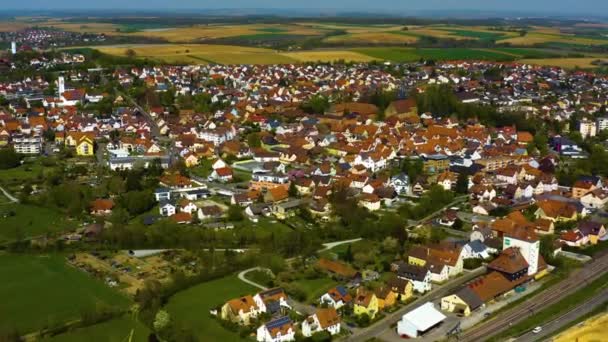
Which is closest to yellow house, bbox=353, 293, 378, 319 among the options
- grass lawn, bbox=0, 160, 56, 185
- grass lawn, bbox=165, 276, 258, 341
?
grass lawn, bbox=165, 276, 258, 341

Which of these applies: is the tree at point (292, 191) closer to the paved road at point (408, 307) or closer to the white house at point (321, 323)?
the paved road at point (408, 307)

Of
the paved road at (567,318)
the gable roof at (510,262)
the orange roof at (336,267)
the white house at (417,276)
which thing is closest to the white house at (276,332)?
the orange roof at (336,267)

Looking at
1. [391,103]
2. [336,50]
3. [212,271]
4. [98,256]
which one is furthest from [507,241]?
[336,50]

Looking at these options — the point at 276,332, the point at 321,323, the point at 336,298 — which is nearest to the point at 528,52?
the point at 336,298

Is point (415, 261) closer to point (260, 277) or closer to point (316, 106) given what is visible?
point (260, 277)

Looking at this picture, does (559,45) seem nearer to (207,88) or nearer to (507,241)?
(207,88)

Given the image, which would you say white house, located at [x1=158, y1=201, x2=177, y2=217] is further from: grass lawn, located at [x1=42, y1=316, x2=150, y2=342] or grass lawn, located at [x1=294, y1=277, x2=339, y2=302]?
grass lawn, located at [x1=42, y1=316, x2=150, y2=342]
